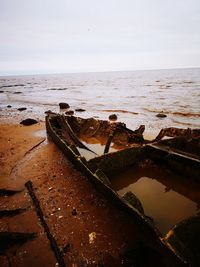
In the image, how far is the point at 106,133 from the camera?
30.0ft

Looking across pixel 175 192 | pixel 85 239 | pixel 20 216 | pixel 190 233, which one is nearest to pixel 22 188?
pixel 20 216

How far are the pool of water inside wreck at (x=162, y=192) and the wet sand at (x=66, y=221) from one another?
0.66 m

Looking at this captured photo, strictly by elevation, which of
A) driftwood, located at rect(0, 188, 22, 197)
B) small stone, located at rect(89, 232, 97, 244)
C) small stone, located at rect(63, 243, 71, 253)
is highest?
small stone, located at rect(63, 243, 71, 253)

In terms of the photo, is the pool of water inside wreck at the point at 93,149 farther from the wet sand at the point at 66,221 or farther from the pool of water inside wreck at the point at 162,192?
the pool of water inside wreck at the point at 162,192

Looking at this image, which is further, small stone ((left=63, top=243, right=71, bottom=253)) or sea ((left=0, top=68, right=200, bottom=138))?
sea ((left=0, top=68, right=200, bottom=138))

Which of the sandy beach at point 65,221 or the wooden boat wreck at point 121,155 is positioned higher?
the wooden boat wreck at point 121,155

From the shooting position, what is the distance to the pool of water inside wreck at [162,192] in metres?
4.10

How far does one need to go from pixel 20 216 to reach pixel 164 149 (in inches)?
139

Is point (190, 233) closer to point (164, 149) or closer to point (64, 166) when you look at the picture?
point (164, 149)

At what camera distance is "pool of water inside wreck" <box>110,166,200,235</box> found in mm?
4098

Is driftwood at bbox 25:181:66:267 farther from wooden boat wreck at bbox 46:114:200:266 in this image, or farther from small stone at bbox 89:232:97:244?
wooden boat wreck at bbox 46:114:200:266

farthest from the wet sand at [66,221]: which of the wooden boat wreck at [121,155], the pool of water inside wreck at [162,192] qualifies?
the pool of water inside wreck at [162,192]

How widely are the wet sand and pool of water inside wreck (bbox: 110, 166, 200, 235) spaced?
657 millimetres

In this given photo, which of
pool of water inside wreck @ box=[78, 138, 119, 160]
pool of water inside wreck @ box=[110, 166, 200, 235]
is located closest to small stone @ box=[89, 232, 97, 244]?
pool of water inside wreck @ box=[110, 166, 200, 235]
